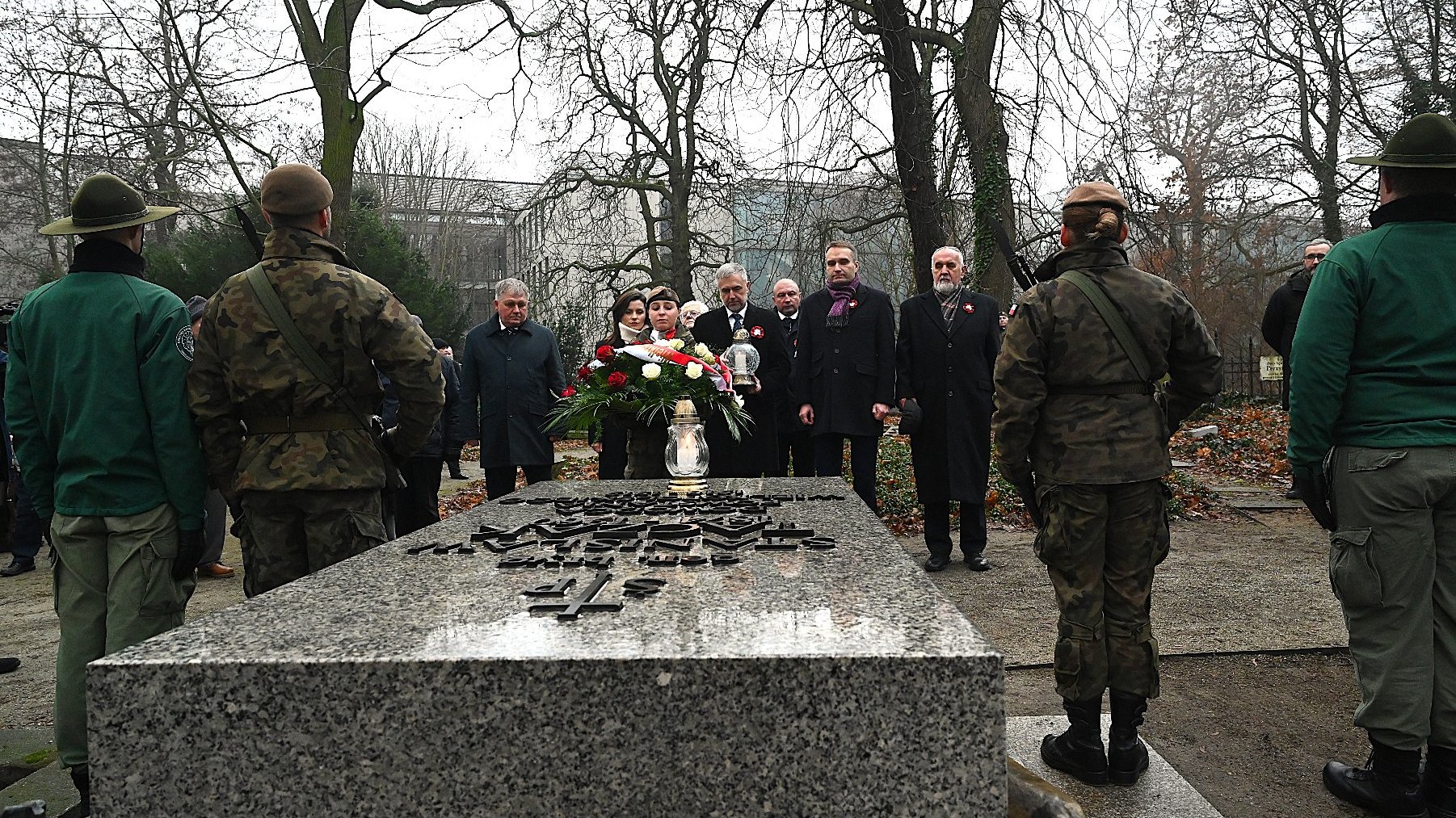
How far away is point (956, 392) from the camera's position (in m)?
7.24

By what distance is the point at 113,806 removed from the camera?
174 centimetres

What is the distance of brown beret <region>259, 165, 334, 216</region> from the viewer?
3.69 metres

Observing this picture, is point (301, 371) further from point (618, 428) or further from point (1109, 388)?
point (618, 428)

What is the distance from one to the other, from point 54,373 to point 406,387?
1217mm

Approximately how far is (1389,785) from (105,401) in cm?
448


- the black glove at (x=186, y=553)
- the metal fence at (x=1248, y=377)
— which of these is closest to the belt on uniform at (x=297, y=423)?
the black glove at (x=186, y=553)

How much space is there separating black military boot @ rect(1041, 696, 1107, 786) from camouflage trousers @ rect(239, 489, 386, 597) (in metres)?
2.53

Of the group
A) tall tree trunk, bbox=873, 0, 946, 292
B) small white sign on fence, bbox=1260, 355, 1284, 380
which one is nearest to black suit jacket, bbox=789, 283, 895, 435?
tall tree trunk, bbox=873, 0, 946, 292

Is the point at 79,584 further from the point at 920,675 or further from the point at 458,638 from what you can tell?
the point at 920,675

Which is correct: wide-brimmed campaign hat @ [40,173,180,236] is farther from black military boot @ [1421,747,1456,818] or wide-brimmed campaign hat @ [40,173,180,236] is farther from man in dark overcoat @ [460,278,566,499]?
black military boot @ [1421,747,1456,818]

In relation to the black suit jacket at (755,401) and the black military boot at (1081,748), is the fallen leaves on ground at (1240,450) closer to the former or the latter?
the black suit jacket at (755,401)

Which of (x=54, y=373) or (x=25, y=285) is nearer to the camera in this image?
(x=54, y=373)

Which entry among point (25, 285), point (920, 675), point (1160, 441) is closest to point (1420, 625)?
point (1160, 441)

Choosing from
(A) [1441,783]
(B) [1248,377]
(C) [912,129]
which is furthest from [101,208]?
(B) [1248,377]
